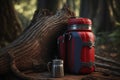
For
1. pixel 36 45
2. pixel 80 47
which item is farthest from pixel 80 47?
pixel 36 45

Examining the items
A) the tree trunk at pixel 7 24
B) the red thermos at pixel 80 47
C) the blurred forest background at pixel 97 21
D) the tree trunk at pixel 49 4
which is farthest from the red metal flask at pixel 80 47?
the tree trunk at pixel 49 4

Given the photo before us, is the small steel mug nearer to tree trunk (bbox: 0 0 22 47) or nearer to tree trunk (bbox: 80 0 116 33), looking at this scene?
tree trunk (bbox: 0 0 22 47)

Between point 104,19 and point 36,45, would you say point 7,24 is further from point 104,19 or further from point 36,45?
point 104,19

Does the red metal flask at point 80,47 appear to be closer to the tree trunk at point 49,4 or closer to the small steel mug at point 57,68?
the small steel mug at point 57,68

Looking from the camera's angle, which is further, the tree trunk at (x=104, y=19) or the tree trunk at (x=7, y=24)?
the tree trunk at (x=104, y=19)

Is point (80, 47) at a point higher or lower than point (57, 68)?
higher

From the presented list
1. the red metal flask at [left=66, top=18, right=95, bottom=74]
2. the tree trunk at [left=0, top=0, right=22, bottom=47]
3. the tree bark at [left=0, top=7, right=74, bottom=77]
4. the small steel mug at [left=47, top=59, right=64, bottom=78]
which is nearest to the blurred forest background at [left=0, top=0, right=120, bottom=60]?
the tree trunk at [left=0, top=0, right=22, bottom=47]

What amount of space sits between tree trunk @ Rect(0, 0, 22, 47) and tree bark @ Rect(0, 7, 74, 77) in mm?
2895

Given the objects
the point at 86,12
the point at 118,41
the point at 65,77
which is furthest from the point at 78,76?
the point at 86,12

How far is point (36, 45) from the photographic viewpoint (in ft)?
15.2

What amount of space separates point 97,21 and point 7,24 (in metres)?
4.67

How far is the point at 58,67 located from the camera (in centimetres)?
409

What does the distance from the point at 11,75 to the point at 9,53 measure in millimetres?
372

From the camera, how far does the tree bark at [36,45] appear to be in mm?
4281
